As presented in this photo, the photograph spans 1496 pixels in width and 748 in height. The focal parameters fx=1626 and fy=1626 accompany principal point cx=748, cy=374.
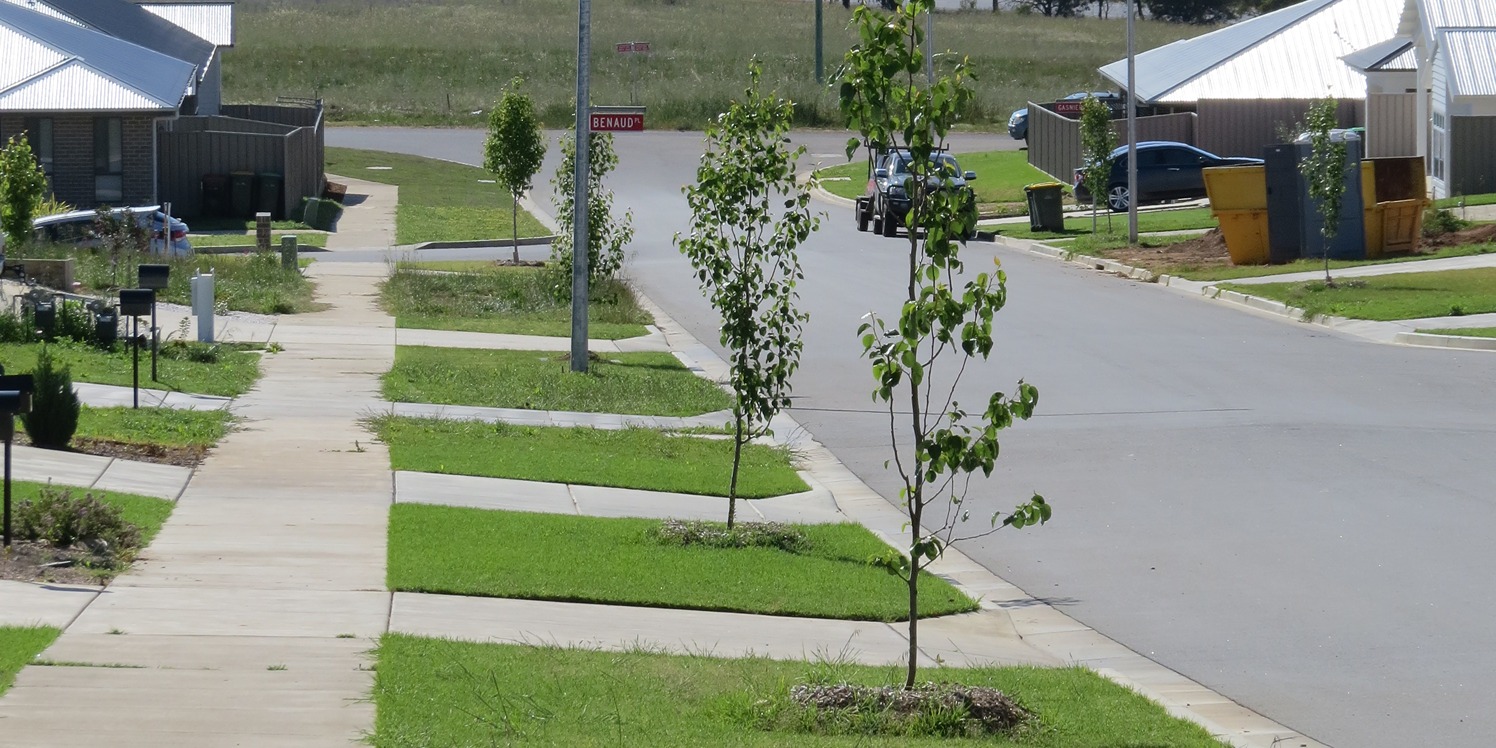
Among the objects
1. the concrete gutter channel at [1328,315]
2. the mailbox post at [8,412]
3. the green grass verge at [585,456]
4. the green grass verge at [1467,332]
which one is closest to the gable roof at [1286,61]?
the concrete gutter channel at [1328,315]

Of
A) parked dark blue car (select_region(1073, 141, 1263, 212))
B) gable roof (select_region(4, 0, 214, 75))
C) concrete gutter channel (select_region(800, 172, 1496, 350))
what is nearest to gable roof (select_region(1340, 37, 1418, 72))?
parked dark blue car (select_region(1073, 141, 1263, 212))

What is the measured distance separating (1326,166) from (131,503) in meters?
20.9

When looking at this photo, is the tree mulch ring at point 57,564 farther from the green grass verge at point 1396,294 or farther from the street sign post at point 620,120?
the green grass verge at point 1396,294

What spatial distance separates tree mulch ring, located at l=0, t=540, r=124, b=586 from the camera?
30.3 feet

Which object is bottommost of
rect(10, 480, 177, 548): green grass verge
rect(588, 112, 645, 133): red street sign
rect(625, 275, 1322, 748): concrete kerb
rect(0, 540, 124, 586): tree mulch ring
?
rect(625, 275, 1322, 748): concrete kerb

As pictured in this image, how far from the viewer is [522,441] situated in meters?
15.3

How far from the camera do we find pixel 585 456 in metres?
14.8

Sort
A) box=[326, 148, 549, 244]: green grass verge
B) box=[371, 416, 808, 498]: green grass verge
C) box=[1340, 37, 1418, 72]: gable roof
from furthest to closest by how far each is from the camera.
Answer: box=[1340, 37, 1418, 72]: gable roof → box=[326, 148, 549, 244]: green grass verge → box=[371, 416, 808, 498]: green grass verge

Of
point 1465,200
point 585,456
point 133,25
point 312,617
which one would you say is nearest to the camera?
point 312,617

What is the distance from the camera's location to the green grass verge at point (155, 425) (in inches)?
546

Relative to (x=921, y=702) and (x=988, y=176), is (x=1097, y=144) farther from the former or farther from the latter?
(x=921, y=702)

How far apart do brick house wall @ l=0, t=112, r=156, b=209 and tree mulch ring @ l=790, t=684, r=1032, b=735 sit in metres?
35.5

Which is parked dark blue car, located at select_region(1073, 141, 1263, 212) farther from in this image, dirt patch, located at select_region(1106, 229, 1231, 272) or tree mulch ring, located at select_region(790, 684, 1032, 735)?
tree mulch ring, located at select_region(790, 684, 1032, 735)

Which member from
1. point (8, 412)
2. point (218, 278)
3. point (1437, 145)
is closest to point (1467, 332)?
point (1437, 145)
